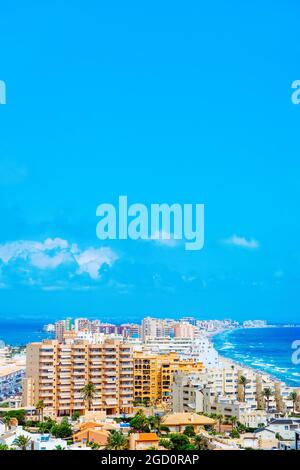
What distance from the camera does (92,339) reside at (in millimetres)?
5125

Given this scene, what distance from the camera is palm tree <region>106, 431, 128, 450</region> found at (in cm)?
334

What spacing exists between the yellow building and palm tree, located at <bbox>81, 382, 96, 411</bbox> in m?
0.35

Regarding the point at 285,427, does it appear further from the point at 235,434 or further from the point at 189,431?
the point at 189,431

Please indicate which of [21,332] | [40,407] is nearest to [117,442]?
[40,407]

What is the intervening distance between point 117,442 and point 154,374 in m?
1.47

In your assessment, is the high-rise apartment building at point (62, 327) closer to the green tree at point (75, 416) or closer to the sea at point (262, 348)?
the green tree at point (75, 416)

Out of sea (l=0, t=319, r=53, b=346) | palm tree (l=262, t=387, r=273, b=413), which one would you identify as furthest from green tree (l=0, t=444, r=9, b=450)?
palm tree (l=262, t=387, r=273, b=413)

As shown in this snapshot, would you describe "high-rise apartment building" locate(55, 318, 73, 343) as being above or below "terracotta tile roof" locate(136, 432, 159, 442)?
above

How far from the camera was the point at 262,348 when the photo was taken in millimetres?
6953

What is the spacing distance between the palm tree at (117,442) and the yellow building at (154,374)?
965mm

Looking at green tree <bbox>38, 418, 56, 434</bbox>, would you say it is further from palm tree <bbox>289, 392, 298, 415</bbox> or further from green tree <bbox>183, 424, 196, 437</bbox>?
palm tree <bbox>289, 392, 298, 415</bbox>
